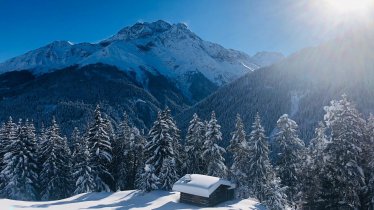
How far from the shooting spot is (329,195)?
36344 mm

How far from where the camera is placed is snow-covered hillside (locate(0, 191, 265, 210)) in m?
39.3

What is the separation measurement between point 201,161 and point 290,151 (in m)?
14.4

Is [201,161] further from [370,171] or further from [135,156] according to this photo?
[370,171]

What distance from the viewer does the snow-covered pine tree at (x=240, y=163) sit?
159 feet

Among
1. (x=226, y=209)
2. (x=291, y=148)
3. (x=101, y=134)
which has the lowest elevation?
(x=226, y=209)

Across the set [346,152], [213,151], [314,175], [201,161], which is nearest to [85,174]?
[201,161]

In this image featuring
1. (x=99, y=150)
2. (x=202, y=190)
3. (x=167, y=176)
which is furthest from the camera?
(x=99, y=150)

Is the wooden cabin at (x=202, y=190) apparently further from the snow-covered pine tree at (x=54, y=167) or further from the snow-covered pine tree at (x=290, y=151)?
the snow-covered pine tree at (x=54, y=167)

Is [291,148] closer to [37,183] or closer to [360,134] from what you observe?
[360,134]

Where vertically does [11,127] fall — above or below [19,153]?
above

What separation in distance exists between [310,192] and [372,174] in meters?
8.02

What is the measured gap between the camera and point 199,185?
42.3 metres

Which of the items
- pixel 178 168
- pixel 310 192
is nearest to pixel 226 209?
pixel 310 192

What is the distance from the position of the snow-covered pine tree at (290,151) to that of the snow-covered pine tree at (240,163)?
4625 millimetres
